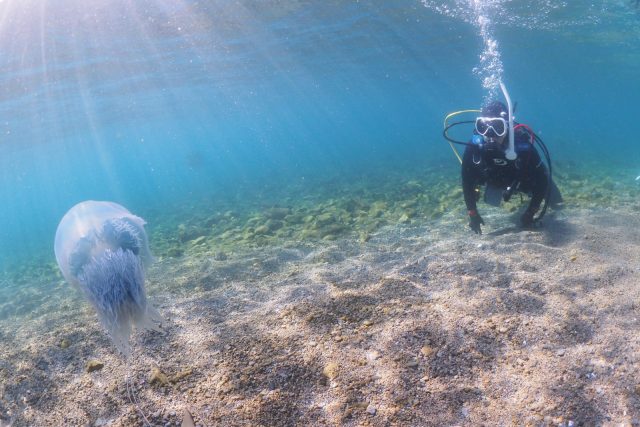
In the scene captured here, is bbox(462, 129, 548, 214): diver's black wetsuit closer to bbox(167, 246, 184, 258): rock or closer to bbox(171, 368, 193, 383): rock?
bbox(171, 368, 193, 383): rock

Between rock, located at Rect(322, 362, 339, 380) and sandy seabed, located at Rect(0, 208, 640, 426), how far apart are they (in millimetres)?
12

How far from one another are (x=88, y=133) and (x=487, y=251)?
A: 44143 mm

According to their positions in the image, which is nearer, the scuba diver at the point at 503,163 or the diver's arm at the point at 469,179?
the scuba diver at the point at 503,163

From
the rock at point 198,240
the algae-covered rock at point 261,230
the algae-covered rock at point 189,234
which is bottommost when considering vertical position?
the algae-covered rock at point 189,234

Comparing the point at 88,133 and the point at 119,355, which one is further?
the point at 88,133

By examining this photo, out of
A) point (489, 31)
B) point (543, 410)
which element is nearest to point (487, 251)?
point (543, 410)

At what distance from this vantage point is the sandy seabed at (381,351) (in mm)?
2391

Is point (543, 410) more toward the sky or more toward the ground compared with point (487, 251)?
more toward the sky

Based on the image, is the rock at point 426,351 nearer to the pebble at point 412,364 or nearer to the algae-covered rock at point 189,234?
the pebble at point 412,364

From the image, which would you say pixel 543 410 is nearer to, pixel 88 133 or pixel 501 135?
pixel 501 135

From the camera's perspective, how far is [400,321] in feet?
11.0

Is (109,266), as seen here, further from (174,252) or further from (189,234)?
(189,234)

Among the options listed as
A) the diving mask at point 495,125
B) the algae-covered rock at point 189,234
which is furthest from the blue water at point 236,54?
the diving mask at point 495,125

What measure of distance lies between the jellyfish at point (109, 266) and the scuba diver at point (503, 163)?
14.3 feet
